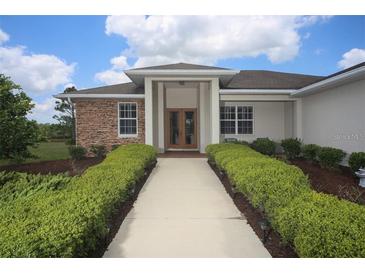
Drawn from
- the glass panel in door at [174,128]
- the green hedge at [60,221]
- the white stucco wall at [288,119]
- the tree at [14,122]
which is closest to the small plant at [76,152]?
the tree at [14,122]

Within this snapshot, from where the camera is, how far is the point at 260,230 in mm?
4500

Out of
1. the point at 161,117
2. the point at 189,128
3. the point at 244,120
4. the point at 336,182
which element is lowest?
the point at 336,182

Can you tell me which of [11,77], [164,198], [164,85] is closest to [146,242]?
[164,198]

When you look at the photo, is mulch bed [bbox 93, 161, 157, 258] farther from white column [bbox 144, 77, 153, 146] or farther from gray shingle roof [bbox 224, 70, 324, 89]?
gray shingle roof [bbox 224, 70, 324, 89]

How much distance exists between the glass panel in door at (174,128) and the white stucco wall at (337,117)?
6273 millimetres

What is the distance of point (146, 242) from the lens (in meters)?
4.26

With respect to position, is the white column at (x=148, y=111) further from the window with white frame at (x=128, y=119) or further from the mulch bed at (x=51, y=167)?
the mulch bed at (x=51, y=167)

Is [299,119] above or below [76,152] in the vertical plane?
above

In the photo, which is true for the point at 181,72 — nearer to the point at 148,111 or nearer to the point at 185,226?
the point at 148,111

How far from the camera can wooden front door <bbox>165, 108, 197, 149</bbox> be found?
51.3 feet

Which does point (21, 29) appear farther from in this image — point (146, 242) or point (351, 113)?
point (351, 113)

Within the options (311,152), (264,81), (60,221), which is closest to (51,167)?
(60,221)

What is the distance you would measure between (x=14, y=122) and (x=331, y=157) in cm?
1032
